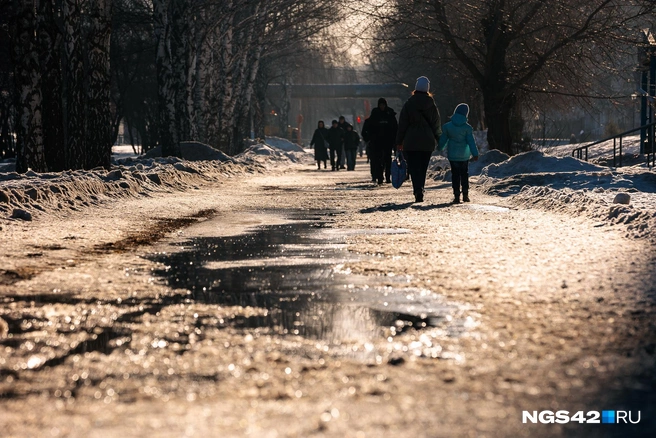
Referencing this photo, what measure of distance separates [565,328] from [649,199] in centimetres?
858

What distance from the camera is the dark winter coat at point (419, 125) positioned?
50.6 feet

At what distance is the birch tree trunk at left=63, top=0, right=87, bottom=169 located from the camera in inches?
797

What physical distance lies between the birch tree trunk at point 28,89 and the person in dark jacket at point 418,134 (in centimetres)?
670

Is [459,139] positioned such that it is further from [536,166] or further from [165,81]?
[165,81]

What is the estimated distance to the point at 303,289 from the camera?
6320 mm

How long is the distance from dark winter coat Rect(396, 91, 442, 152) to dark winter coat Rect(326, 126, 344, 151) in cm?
1936

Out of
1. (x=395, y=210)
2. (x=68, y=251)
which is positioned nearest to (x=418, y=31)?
(x=395, y=210)

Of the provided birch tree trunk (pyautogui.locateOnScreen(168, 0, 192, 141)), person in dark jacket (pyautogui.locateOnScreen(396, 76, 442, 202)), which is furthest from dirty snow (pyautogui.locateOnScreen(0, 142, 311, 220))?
person in dark jacket (pyautogui.locateOnScreen(396, 76, 442, 202))

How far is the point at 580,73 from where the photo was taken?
1219 inches

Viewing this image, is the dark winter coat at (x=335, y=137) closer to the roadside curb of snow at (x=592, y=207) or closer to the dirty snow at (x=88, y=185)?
the dirty snow at (x=88, y=185)

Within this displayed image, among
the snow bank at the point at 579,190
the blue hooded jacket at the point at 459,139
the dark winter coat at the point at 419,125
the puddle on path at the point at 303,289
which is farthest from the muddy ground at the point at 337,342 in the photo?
the dark winter coat at the point at 419,125

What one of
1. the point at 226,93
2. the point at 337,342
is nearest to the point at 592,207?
the point at 337,342

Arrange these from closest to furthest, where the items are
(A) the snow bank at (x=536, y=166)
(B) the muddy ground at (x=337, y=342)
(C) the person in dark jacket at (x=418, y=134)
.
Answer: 1. (B) the muddy ground at (x=337, y=342)
2. (C) the person in dark jacket at (x=418, y=134)
3. (A) the snow bank at (x=536, y=166)

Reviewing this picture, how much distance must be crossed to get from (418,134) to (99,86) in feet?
25.9
